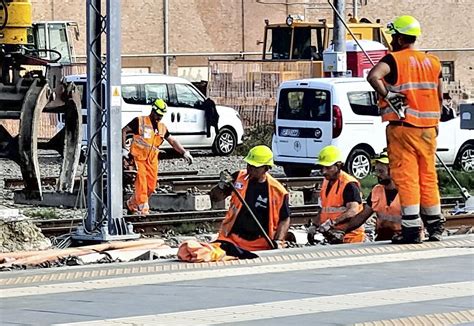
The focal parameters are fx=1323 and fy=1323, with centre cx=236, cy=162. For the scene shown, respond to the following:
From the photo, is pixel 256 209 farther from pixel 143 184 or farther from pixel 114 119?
pixel 143 184

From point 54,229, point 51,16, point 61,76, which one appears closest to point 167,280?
point 61,76

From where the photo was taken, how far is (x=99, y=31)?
13.2m

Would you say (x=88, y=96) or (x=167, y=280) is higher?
(x=88, y=96)

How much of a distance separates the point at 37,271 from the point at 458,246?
138 inches

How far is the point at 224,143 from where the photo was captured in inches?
1215

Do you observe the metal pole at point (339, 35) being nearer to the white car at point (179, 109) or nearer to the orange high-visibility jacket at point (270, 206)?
the white car at point (179, 109)

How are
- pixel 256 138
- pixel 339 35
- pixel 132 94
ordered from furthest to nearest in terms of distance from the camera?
pixel 256 138, pixel 132 94, pixel 339 35

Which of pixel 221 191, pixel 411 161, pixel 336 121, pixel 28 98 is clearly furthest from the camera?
pixel 336 121

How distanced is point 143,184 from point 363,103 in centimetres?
669

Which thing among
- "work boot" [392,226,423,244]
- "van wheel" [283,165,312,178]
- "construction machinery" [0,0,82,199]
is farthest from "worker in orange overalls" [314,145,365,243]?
"van wheel" [283,165,312,178]

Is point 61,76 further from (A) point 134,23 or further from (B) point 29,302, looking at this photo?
(A) point 134,23

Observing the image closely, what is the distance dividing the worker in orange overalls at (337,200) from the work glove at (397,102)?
5.92ft

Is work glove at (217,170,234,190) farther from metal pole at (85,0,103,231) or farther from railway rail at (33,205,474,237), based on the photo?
railway rail at (33,205,474,237)

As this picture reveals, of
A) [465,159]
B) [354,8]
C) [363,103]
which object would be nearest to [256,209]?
[363,103]
